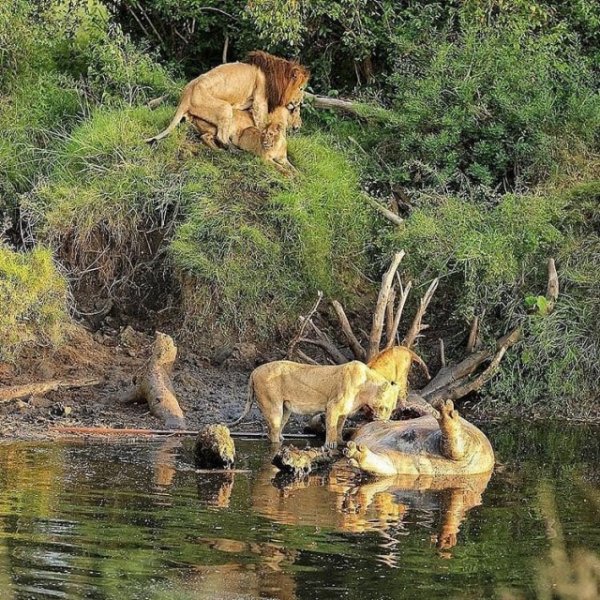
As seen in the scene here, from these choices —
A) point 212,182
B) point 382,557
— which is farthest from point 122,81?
point 382,557

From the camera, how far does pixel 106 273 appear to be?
16.1m

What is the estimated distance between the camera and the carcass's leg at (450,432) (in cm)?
1141

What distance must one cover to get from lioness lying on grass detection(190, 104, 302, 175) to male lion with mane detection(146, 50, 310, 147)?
0.21ft

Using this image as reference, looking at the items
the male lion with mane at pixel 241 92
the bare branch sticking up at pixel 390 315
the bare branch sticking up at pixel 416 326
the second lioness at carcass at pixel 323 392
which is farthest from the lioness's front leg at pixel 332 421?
the male lion with mane at pixel 241 92

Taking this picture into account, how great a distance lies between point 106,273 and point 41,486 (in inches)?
243

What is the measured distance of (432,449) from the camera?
11.9 m

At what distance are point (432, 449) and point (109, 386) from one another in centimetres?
399

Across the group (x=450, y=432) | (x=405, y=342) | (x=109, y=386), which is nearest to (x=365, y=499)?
(x=450, y=432)

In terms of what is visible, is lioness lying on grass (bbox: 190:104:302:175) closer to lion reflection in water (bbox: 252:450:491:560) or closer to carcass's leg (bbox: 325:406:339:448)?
carcass's leg (bbox: 325:406:339:448)

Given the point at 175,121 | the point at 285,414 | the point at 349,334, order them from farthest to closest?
the point at 175,121 < the point at 349,334 < the point at 285,414

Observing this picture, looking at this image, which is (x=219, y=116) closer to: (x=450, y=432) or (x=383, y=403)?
(x=383, y=403)

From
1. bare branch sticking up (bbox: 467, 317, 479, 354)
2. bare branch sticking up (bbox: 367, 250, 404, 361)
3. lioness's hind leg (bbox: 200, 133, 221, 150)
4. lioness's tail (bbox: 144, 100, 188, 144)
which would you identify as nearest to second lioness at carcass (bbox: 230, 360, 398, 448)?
bare branch sticking up (bbox: 367, 250, 404, 361)

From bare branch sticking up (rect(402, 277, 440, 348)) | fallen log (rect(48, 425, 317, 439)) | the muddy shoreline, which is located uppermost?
bare branch sticking up (rect(402, 277, 440, 348))

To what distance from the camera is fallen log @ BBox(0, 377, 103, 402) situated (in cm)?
1366
